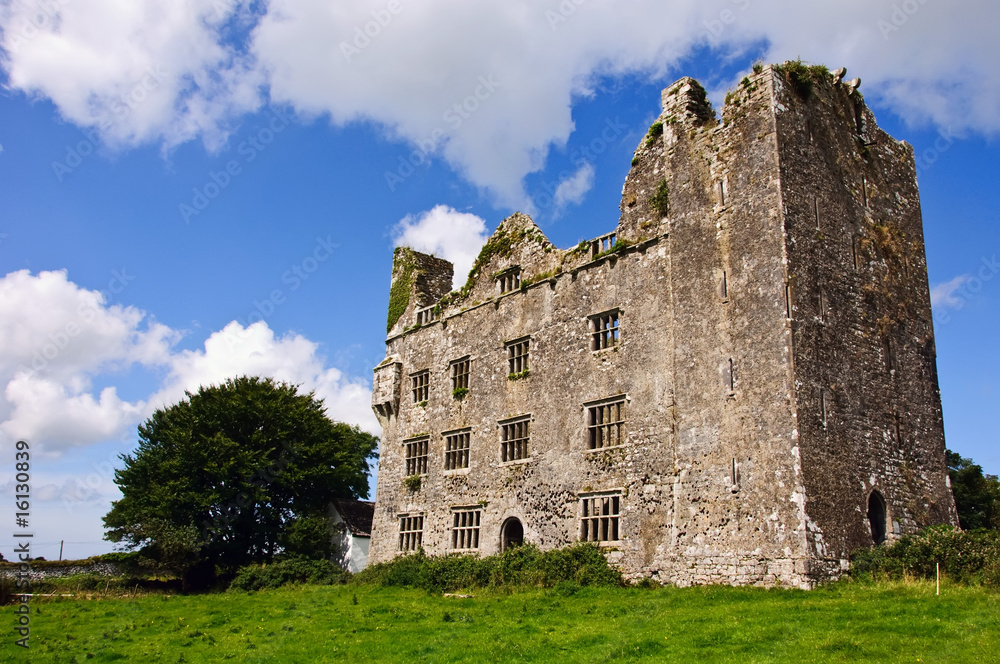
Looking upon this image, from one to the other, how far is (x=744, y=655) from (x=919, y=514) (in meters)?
12.8

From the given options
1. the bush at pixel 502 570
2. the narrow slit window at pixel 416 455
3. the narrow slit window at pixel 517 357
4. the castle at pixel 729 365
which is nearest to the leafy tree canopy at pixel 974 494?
the castle at pixel 729 365

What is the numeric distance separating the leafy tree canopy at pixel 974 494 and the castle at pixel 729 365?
6.66 m

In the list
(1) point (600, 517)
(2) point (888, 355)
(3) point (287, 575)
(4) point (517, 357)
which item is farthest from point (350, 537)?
(2) point (888, 355)

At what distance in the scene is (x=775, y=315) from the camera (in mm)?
21531

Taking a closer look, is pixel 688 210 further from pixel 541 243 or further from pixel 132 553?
pixel 132 553

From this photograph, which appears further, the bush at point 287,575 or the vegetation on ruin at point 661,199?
the bush at point 287,575

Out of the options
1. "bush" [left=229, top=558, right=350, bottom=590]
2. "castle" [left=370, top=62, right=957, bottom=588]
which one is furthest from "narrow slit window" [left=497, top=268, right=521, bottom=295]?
"bush" [left=229, top=558, right=350, bottom=590]

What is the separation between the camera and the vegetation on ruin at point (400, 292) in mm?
37688

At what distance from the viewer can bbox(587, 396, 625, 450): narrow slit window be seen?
82.8 ft

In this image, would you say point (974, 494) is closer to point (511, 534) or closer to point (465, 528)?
point (511, 534)

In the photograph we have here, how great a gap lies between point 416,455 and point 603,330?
11430mm

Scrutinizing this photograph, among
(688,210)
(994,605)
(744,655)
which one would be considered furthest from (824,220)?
(744,655)

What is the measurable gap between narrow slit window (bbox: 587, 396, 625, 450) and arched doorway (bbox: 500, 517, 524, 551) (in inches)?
186

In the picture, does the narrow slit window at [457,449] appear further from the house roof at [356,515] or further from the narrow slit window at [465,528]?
the house roof at [356,515]
